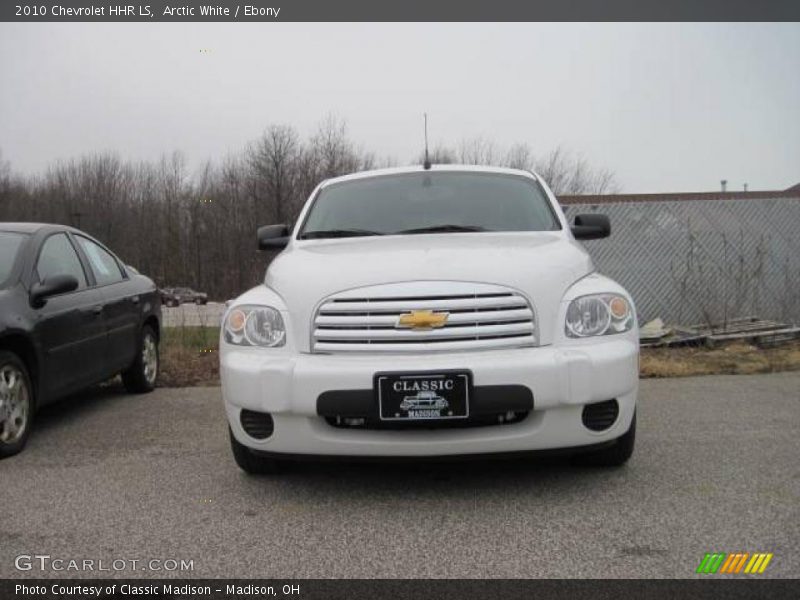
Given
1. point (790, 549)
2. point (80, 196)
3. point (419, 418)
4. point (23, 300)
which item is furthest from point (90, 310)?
point (80, 196)

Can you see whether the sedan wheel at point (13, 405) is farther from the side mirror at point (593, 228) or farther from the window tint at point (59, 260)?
the side mirror at point (593, 228)

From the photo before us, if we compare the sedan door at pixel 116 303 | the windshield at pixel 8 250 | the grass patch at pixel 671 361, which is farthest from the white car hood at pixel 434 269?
the grass patch at pixel 671 361

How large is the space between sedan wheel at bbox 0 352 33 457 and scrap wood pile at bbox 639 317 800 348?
248 inches

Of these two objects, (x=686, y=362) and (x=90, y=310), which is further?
(x=686, y=362)

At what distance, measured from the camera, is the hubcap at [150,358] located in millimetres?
6242

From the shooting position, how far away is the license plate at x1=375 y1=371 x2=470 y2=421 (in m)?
3.04

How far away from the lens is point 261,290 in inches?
147

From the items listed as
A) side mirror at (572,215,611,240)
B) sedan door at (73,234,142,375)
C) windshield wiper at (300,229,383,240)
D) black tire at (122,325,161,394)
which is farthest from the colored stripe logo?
black tire at (122,325,161,394)

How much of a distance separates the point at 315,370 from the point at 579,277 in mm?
1374

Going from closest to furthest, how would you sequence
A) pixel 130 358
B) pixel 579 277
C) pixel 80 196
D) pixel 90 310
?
pixel 579 277 < pixel 90 310 < pixel 130 358 < pixel 80 196

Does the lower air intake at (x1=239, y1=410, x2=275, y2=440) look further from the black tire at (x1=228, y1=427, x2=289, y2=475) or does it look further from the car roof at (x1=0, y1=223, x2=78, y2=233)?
the car roof at (x1=0, y1=223, x2=78, y2=233)

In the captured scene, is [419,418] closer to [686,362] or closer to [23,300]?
[23,300]

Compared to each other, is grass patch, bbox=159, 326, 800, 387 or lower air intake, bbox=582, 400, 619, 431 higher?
lower air intake, bbox=582, 400, 619, 431

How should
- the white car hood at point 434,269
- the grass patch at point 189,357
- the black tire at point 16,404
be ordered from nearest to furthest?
the white car hood at point 434,269 → the black tire at point 16,404 → the grass patch at point 189,357
